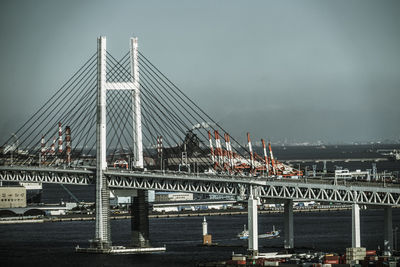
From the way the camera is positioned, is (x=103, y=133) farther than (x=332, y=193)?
Yes

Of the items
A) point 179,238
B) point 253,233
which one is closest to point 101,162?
point 253,233

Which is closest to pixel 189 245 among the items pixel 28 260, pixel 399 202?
pixel 28 260

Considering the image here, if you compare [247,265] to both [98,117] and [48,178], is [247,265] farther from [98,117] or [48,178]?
[48,178]

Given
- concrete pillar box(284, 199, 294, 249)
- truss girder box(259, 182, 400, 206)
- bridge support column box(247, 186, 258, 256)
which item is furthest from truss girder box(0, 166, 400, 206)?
concrete pillar box(284, 199, 294, 249)

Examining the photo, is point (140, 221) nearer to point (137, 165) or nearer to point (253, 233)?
point (137, 165)

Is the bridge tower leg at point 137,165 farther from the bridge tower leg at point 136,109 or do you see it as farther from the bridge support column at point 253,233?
the bridge support column at point 253,233

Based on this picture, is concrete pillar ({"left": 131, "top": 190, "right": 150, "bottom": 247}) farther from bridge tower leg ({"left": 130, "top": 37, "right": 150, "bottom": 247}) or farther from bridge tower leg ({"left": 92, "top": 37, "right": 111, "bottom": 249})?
bridge tower leg ({"left": 92, "top": 37, "right": 111, "bottom": 249})
